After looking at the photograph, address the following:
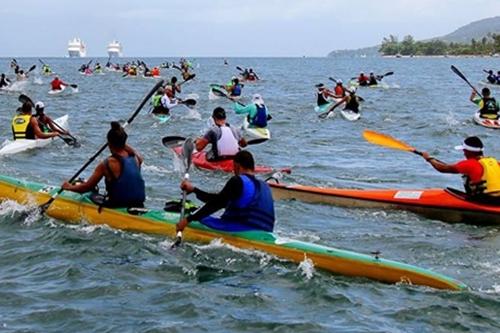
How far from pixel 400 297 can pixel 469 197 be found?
425 centimetres

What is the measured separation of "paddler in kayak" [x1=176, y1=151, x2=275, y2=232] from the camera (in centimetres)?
866

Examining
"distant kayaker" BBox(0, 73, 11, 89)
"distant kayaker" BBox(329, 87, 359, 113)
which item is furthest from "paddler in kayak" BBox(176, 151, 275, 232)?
"distant kayaker" BBox(0, 73, 11, 89)

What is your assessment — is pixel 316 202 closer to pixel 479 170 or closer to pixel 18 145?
pixel 479 170

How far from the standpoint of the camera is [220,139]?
15.0m

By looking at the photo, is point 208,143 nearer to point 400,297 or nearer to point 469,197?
point 469,197

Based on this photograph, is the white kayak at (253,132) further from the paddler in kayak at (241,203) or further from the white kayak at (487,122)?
the paddler in kayak at (241,203)

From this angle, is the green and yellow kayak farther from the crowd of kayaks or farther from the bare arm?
the bare arm

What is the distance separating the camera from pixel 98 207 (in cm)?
1038

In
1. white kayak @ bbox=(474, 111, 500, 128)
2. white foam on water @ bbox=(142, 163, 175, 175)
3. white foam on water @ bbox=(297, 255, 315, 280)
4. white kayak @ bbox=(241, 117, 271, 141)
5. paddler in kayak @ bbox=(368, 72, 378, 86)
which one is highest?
white foam on water @ bbox=(297, 255, 315, 280)

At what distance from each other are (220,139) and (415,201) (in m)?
4.29

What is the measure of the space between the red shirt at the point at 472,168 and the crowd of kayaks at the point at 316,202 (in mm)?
420

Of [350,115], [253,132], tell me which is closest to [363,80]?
[350,115]

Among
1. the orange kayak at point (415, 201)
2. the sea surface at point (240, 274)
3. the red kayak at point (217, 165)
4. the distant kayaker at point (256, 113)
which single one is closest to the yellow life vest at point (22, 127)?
the sea surface at point (240, 274)

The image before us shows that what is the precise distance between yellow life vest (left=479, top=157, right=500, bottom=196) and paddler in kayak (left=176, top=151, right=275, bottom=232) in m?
3.86
